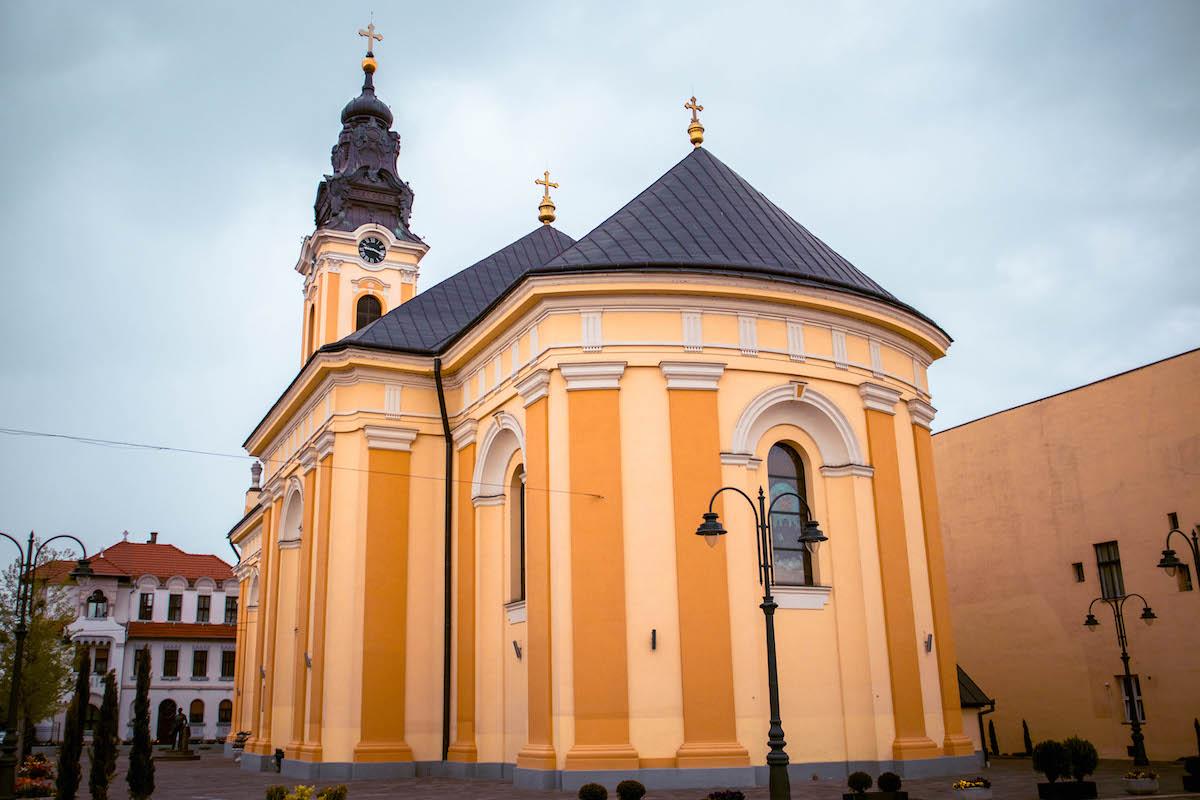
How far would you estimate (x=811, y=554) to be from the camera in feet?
67.6

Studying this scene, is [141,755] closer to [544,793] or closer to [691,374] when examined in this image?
[544,793]

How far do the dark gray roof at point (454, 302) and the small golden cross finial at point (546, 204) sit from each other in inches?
29.8

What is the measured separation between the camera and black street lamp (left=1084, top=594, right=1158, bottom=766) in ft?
74.0

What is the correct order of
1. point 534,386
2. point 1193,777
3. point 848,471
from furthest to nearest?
point 848,471, point 534,386, point 1193,777

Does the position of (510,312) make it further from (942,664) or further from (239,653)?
(239,653)

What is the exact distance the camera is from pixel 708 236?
2170 cm

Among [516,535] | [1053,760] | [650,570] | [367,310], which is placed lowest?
[1053,760]

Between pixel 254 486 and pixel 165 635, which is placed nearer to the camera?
pixel 254 486

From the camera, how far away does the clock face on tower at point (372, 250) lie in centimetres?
3688

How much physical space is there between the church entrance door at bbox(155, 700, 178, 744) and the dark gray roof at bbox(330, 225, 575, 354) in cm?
3933

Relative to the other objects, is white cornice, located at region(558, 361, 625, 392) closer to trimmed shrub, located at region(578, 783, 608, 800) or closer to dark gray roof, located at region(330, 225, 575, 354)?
dark gray roof, located at region(330, 225, 575, 354)

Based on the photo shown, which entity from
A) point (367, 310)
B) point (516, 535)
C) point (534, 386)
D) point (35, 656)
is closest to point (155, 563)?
point (35, 656)

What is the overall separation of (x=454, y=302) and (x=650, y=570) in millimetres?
13050

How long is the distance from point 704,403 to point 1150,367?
1379 centimetres
